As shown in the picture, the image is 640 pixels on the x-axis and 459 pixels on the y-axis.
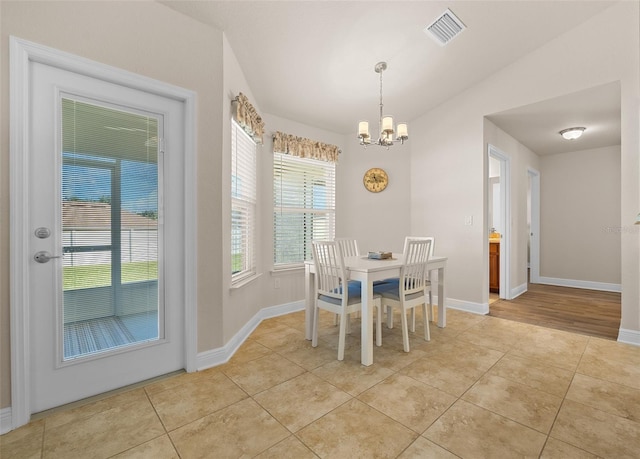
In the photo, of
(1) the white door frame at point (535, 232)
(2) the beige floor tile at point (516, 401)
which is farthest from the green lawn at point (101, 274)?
(1) the white door frame at point (535, 232)

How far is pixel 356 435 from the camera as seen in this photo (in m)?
1.52

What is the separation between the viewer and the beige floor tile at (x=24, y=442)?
139 centimetres

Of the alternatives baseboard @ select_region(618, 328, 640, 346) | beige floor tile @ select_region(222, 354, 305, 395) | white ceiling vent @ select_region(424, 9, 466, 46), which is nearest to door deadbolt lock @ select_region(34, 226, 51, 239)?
beige floor tile @ select_region(222, 354, 305, 395)

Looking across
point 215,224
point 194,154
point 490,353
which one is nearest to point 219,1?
point 194,154

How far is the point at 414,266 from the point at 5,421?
9.14 feet

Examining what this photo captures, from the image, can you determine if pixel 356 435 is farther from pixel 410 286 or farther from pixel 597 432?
pixel 410 286

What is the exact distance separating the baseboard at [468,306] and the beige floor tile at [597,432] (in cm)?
191

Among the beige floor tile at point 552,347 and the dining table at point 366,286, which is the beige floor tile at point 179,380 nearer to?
the dining table at point 366,286

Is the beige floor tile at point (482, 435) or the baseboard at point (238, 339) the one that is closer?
the beige floor tile at point (482, 435)

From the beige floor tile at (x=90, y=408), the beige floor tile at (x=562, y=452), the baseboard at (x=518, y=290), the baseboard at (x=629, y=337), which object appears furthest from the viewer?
the baseboard at (x=518, y=290)

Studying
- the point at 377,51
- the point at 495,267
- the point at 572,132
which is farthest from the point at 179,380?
the point at 572,132

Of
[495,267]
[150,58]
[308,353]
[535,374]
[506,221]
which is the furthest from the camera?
[495,267]

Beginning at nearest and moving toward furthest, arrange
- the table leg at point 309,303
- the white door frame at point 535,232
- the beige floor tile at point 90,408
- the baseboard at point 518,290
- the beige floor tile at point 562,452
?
the beige floor tile at point 562,452 → the beige floor tile at point 90,408 → the table leg at point 309,303 → the baseboard at point 518,290 → the white door frame at point 535,232

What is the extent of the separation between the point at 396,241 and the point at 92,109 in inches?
144
